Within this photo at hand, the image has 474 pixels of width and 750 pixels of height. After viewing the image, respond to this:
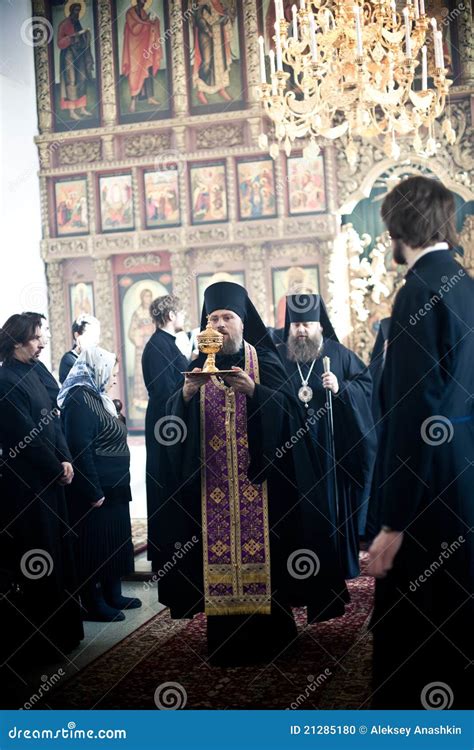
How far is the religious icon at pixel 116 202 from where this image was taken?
1170 centimetres

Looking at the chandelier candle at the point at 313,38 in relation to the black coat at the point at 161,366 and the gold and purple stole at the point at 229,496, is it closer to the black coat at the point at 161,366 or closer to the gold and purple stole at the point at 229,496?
the black coat at the point at 161,366

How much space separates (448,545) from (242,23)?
384 inches

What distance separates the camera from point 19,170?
1124 centimetres

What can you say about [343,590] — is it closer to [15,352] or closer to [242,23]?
[15,352]

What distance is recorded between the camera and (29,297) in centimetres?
1120

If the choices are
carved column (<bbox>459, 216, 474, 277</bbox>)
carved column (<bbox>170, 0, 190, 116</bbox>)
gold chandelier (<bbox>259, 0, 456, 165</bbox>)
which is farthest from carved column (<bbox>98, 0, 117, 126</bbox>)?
gold chandelier (<bbox>259, 0, 456, 165</bbox>)

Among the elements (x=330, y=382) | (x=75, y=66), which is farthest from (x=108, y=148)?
(x=330, y=382)

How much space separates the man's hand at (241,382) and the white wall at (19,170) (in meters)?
7.13

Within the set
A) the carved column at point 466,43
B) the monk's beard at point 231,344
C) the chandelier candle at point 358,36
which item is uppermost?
the carved column at point 466,43

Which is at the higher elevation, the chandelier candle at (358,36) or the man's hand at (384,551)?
the chandelier candle at (358,36)

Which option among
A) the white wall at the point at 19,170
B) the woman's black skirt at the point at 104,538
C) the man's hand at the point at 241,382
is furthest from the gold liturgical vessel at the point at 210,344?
the white wall at the point at 19,170

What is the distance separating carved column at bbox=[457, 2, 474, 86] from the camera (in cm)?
1024

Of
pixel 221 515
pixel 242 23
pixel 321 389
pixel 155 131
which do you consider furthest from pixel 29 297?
pixel 221 515

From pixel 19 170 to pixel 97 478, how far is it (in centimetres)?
767
